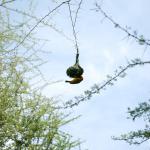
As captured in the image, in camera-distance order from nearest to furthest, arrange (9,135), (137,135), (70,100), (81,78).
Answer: (81,78), (70,100), (9,135), (137,135)

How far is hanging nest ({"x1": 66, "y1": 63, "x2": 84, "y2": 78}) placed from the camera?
3.55m

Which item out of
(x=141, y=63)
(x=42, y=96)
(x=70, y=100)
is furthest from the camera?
(x=42, y=96)

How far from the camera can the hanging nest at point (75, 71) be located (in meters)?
3.55

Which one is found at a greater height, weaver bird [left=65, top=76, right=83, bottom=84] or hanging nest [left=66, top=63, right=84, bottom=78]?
hanging nest [left=66, top=63, right=84, bottom=78]

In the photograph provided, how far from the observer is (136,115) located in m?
10.5

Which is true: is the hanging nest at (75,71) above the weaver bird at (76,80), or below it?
above

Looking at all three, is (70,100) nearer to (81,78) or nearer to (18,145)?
(81,78)

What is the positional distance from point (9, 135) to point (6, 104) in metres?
0.72

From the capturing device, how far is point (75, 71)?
3.56 metres

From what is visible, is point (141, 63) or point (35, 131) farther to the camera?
point (35, 131)

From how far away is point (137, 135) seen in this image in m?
11.2

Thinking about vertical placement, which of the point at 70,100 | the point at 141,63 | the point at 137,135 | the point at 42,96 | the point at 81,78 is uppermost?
the point at 42,96

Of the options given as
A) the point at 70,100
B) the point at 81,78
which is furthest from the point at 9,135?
the point at 81,78

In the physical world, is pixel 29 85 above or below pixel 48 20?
above
